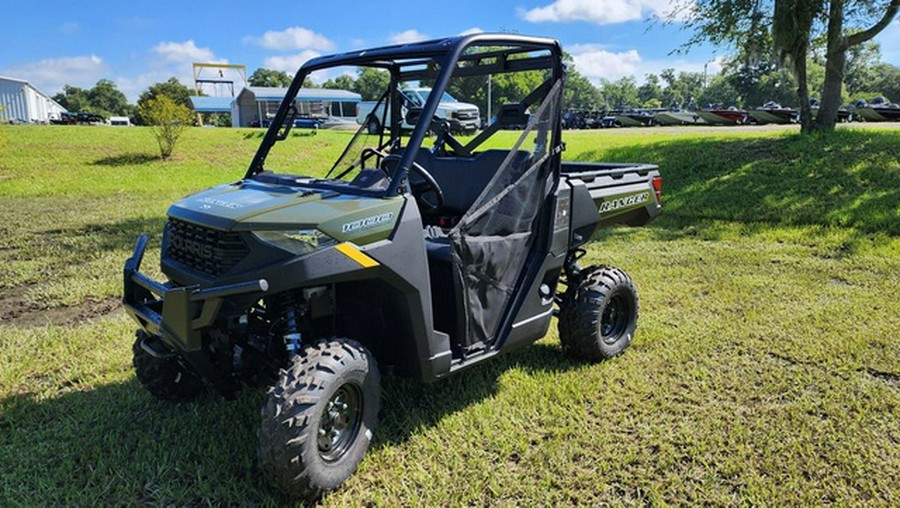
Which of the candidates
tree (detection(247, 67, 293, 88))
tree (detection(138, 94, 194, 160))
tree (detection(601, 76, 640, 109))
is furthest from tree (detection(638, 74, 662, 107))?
tree (detection(138, 94, 194, 160))

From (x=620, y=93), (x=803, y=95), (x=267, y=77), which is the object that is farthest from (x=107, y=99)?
(x=803, y=95)

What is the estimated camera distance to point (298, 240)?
264 centimetres

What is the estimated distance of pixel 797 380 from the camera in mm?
3914

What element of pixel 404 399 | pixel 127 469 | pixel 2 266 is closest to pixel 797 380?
pixel 404 399

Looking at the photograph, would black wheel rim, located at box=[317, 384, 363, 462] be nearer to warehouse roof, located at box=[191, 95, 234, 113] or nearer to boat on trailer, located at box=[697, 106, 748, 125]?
boat on trailer, located at box=[697, 106, 748, 125]

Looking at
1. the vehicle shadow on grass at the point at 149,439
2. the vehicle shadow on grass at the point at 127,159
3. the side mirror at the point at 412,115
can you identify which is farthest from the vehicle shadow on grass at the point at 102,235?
the vehicle shadow on grass at the point at 127,159

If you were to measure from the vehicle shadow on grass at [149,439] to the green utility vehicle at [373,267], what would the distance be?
0.84 ft

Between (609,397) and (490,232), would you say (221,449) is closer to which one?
(490,232)

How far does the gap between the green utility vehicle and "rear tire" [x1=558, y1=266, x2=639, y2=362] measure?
0.01 m

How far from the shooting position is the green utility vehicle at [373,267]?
2633 mm

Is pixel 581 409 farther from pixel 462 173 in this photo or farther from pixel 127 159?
pixel 127 159

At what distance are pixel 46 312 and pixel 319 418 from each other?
392 cm

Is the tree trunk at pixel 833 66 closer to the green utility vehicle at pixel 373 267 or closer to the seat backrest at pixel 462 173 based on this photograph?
the green utility vehicle at pixel 373 267

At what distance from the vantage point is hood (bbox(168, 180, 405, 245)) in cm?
265
